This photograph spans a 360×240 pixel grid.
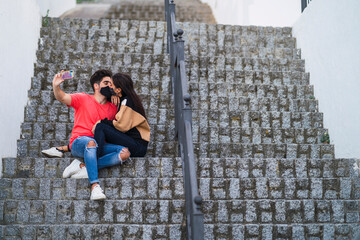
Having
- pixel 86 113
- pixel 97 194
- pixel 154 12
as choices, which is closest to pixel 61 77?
pixel 86 113

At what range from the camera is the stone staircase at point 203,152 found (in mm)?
4031

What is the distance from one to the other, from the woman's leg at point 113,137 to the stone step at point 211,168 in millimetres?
147

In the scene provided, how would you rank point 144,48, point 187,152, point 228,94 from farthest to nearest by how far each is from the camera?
point 144,48 → point 228,94 → point 187,152

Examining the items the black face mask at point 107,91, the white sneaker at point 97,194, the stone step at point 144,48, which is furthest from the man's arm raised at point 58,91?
the stone step at point 144,48

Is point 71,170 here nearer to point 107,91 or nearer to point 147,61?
point 107,91

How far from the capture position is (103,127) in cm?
445

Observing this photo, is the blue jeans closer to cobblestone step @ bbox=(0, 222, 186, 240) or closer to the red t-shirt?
the red t-shirt

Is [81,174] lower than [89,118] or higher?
lower

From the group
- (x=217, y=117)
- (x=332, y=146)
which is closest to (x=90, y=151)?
(x=217, y=117)

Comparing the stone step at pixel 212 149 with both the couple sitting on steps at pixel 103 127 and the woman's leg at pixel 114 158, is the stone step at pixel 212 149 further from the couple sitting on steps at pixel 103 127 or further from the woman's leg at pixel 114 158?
the woman's leg at pixel 114 158

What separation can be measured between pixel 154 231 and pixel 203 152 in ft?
4.07

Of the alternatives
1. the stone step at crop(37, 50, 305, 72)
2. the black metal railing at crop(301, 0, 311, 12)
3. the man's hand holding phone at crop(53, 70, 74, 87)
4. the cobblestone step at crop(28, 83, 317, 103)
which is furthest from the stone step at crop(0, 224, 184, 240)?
the black metal railing at crop(301, 0, 311, 12)

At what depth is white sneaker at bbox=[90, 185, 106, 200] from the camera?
3984mm

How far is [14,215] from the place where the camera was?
404cm
